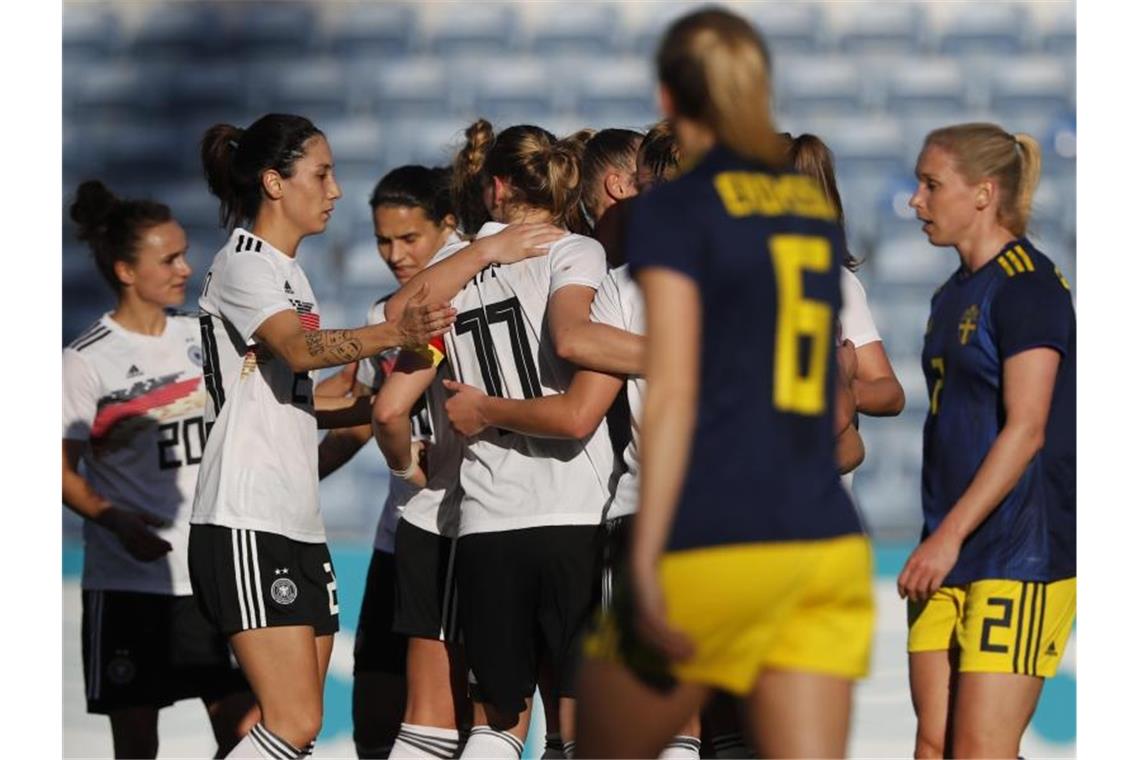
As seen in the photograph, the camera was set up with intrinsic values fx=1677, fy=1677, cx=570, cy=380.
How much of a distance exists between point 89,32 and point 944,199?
14.7 ft

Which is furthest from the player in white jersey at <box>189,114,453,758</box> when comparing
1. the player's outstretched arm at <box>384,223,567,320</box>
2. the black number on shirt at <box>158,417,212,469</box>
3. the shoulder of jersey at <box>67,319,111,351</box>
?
the shoulder of jersey at <box>67,319,111,351</box>

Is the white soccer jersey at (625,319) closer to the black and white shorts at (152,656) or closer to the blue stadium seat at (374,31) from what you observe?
the black and white shorts at (152,656)

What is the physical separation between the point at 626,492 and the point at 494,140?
0.92 metres

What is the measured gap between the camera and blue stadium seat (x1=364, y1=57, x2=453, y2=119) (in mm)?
6730

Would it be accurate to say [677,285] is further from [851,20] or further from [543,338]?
[851,20]

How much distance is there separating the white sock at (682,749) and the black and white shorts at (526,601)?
1.08ft

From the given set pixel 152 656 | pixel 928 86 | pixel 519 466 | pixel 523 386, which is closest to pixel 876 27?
pixel 928 86

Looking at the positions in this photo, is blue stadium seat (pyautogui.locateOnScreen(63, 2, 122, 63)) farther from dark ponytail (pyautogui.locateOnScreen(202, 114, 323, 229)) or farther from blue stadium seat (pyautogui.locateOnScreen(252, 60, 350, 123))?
dark ponytail (pyautogui.locateOnScreen(202, 114, 323, 229))

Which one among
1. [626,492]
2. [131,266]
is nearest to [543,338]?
[626,492]

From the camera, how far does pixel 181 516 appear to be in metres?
4.85

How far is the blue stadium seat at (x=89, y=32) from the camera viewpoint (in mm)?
6961

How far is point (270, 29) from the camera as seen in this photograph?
23.2 feet

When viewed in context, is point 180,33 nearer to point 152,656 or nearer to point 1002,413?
point 152,656

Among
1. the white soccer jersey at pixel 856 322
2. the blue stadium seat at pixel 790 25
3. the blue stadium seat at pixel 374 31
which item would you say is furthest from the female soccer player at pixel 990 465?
the blue stadium seat at pixel 374 31
